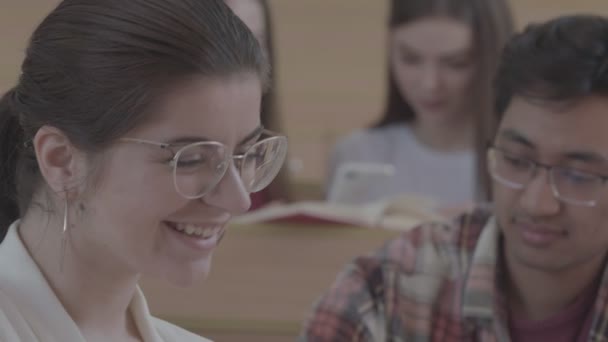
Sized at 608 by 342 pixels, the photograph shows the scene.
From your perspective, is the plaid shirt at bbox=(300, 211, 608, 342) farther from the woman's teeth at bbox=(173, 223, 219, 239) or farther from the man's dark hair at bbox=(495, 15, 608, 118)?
the woman's teeth at bbox=(173, 223, 219, 239)

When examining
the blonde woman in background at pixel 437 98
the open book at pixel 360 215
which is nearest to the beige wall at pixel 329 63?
the blonde woman in background at pixel 437 98

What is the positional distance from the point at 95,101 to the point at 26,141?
0.39 ft

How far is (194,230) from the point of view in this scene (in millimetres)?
1084

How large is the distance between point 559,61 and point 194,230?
88cm

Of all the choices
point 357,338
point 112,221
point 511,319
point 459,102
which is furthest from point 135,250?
point 459,102

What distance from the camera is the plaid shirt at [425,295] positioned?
1829mm

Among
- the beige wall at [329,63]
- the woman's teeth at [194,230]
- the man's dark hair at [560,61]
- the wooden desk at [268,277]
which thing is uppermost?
the woman's teeth at [194,230]

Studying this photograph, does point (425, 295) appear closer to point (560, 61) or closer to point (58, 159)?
point (560, 61)

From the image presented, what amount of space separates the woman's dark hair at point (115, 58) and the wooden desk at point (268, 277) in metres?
1.16

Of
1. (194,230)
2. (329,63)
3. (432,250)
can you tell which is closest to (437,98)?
(432,250)

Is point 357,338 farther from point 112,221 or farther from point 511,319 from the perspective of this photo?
point 112,221

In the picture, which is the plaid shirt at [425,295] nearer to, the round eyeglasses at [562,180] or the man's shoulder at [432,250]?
the man's shoulder at [432,250]

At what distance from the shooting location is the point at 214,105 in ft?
3.47

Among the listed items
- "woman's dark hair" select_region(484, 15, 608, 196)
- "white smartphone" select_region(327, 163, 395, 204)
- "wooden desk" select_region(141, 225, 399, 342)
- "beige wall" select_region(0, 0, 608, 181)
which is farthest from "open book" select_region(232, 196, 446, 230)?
"beige wall" select_region(0, 0, 608, 181)
